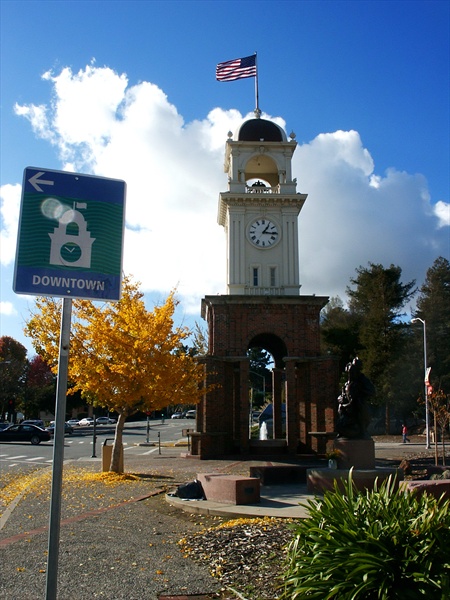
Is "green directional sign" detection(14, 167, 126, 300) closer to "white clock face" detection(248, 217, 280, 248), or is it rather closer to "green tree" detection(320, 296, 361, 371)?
"white clock face" detection(248, 217, 280, 248)

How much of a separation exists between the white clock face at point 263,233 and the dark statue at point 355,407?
49.1ft

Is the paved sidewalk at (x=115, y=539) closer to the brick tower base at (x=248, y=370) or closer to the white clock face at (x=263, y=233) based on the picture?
the brick tower base at (x=248, y=370)

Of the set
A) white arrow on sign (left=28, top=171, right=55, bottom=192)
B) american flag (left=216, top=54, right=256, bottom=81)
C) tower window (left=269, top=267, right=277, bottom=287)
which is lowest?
white arrow on sign (left=28, top=171, right=55, bottom=192)

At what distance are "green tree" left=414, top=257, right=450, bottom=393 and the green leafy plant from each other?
159 ft

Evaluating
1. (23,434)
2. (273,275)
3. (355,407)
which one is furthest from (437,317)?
(355,407)

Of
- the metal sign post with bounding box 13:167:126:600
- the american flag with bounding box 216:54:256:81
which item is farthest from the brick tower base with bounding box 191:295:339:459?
the metal sign post with bounding box 13:167:126:600

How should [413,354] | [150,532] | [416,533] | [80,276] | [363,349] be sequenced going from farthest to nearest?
[363,349] < [413,354] < [150,532] < [416,533] < [80,276]

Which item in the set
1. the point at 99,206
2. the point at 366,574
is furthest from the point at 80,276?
the point at 366,574

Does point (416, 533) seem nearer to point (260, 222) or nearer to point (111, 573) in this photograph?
point (111, 573)

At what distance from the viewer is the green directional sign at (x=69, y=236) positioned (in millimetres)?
4000

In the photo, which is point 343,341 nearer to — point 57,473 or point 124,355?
point 124,355

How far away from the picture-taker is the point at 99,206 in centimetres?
424

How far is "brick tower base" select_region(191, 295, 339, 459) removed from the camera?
1072 inches

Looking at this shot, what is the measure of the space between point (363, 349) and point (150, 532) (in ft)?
171
